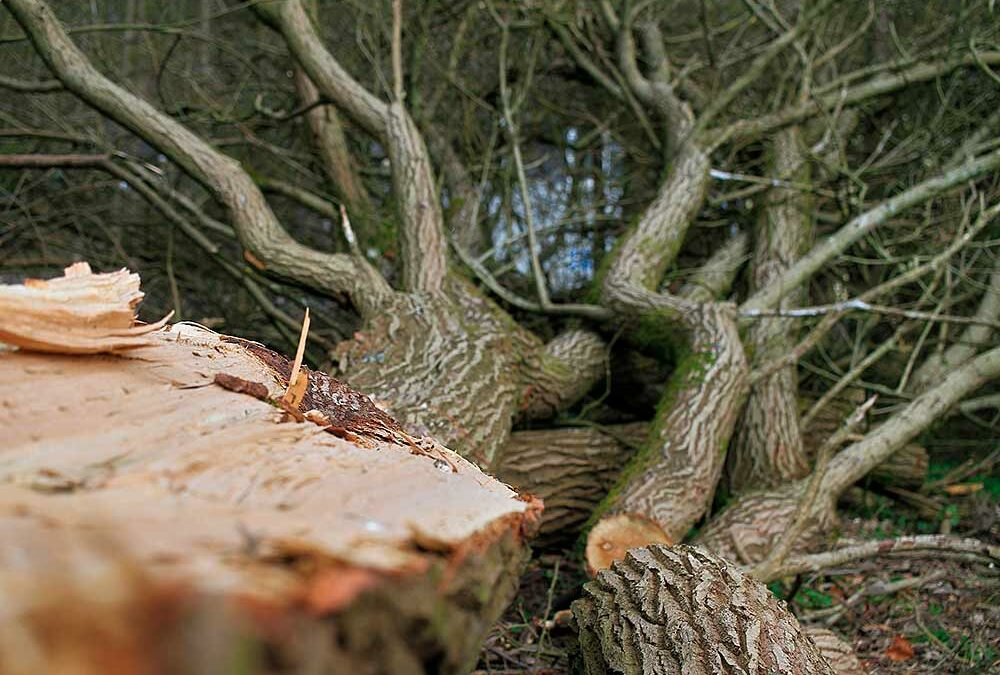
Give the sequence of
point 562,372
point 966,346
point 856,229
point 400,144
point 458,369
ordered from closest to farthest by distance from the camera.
→ point 458,369 < point 562,372 < point 400,144 < point 856,229 < point 966,346

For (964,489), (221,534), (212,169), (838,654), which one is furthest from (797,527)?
(212,169)

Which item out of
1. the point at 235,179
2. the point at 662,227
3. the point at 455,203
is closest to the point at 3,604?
the point at 235,179

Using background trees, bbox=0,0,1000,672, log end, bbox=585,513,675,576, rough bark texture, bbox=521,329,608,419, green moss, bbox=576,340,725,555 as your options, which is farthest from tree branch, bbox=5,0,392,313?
log end, bbox=585,513,675,576

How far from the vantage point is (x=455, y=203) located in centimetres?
536

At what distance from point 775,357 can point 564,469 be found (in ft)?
4.25

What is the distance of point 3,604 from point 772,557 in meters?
2.74

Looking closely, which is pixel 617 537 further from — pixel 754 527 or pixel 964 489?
pixel 964 489

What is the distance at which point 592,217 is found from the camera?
17.8ft

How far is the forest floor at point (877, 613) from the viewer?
109 inches

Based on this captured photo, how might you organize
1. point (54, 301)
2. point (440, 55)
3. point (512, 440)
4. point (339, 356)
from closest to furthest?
1. point (54, 301)
2. point (339, 356)
3. point (512, 440)
4. point (440, 55)

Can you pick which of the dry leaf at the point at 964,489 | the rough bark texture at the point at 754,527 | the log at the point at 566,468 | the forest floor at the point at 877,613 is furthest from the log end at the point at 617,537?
the dry leaf at the point at 964,489

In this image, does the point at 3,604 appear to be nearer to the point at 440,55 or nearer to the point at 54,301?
the point at 54,301

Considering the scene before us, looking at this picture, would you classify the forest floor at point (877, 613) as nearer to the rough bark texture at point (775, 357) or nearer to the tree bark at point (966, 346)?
the rough bark texture at point (775, 357)

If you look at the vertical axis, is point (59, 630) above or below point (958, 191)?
below
